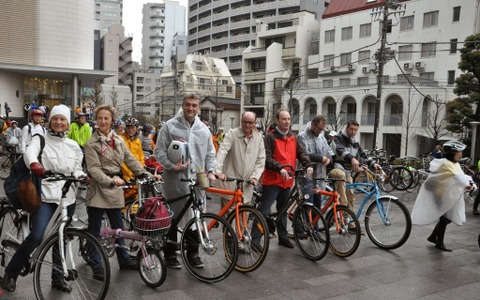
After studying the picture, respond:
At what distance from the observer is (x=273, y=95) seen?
1809 inches

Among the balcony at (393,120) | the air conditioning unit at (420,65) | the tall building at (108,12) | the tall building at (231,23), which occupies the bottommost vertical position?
the balcony at (393,120)

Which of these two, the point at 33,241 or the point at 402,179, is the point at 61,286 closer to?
the point at 33,241

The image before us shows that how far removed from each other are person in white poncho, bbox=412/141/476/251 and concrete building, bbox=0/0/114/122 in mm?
31687

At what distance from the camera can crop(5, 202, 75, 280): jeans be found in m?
3.63

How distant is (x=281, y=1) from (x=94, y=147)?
63731mm

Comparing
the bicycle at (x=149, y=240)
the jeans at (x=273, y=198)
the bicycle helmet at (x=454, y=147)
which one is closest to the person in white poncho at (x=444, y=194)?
the bicycle helmet at (x=454, y=147)

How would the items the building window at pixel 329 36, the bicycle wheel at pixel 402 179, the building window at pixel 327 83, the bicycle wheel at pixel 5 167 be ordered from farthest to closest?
the building window at pixel 329 36
the building window at pixel 327 83
the bicycle wheel at pixel 402 179
the bicycle wheel at pixel 5 167

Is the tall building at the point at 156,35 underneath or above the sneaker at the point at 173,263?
above

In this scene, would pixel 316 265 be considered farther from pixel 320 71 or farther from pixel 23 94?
pixel 320 71

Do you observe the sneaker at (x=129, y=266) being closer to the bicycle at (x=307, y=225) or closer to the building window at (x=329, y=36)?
the bicycle at (x=307, y=225)

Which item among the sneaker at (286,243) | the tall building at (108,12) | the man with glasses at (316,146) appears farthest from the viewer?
the tall building at (108,12)

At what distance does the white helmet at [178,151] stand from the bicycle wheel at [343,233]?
230cm

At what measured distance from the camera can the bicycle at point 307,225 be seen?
17.0 feet

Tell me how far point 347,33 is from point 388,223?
3703cm
